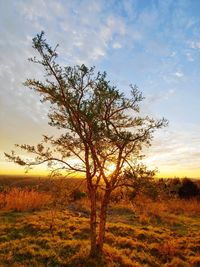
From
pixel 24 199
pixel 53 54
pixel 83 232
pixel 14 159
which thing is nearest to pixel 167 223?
pixel 83 232

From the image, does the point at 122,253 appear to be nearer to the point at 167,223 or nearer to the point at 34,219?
the point at 34,219

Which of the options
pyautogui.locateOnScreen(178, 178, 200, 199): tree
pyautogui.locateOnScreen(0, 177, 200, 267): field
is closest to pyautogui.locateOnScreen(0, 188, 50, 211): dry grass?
pyautogui.locateOnScreen(0, 177, 200, 267): field

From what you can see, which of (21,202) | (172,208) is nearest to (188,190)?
(172,208)

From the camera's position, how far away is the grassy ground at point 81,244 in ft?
32.4

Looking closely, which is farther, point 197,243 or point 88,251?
point 197,243

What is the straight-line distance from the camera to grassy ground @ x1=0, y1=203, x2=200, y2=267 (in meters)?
9.89

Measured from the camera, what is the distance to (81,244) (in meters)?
11.4

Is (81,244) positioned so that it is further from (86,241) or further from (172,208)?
(172,208)

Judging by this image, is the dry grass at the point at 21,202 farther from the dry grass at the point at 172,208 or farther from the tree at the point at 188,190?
the tree at the point at 188,190

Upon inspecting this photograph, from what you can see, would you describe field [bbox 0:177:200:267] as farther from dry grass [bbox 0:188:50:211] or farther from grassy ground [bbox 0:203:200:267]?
dry grass [bbox 0:188:50:211]

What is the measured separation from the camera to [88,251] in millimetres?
10367

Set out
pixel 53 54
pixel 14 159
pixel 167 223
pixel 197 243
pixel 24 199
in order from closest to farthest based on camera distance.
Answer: pixel 53 54
pixel 14 159
pixel 197 243
pixel 167 223
pixel 24 199

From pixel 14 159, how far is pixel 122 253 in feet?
16.2

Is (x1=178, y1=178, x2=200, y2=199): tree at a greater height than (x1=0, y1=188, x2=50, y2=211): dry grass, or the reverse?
(x1=178, y1=178, x2=200, y2=199): tree
